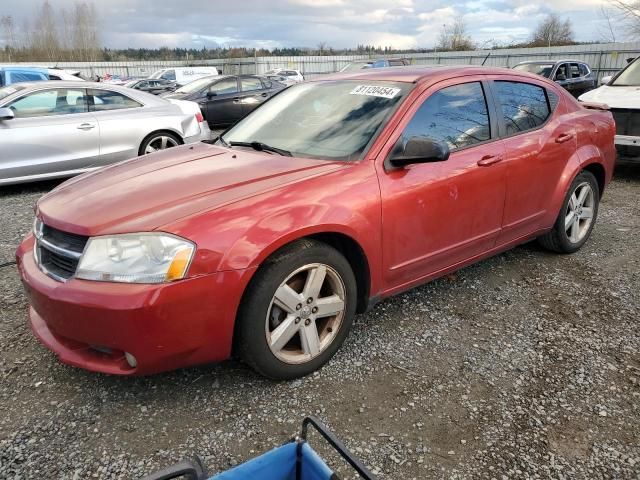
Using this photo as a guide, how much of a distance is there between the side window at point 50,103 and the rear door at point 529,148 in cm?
560

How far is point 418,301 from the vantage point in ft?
12.2

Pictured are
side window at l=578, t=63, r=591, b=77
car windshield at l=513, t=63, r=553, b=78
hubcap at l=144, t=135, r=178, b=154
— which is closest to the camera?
hubcap at l=144, t=135, r=178, b=154

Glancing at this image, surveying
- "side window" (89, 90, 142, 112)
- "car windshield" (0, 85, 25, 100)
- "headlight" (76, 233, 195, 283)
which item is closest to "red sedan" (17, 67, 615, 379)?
"headlight" (76, 233, 195, 283)

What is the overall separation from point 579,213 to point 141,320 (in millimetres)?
3844

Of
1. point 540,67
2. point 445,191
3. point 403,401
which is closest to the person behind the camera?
point 403,401

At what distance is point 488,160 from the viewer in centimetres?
346

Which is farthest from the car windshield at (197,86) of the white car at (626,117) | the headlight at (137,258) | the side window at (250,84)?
the headlight at (137,258)

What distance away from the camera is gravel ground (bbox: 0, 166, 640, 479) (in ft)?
7.43

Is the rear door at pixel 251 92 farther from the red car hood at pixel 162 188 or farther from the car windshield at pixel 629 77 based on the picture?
the red car hood at pixel 162 188

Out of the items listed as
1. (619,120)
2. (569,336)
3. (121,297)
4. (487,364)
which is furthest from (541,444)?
(619,120)

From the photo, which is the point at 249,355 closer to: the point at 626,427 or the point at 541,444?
the point at 541,444

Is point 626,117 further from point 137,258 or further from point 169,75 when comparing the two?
point 169,75

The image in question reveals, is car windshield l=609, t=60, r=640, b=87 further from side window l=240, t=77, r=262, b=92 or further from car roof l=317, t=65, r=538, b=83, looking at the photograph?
side window l=240, t=77, r=262, b=92

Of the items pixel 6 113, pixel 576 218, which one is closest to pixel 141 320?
pixel 576 218
